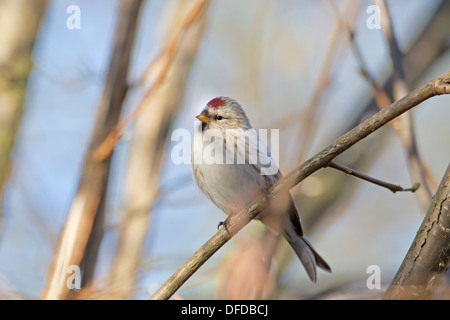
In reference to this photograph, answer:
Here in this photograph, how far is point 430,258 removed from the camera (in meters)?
1.28

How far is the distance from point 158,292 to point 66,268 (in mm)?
263

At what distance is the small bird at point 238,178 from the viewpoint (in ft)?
7.94

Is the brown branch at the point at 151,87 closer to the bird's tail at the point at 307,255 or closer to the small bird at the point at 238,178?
the small bird at the point at 238,178

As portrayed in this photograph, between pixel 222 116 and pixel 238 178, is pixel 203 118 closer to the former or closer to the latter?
pixel 222 116

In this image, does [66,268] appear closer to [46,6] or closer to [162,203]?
[162,203]

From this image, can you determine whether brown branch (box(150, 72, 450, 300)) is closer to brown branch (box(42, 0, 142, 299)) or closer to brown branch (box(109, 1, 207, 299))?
brown branch (box(42, 0, 142, 299))

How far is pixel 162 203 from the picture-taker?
2.18 metres

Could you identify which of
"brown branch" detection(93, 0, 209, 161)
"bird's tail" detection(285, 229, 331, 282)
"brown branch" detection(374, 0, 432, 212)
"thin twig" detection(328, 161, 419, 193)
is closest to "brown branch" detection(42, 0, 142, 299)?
"brown branch" detection(93, 0, 209, 161)

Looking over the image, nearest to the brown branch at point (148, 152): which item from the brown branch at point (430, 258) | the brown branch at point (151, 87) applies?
the brown branch at point (151, 87)

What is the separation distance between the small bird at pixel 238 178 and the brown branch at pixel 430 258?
3.41 feet

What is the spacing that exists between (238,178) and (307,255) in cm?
47

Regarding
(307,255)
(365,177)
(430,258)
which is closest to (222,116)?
(307,255)

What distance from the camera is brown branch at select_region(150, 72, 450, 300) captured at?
4.37 ft

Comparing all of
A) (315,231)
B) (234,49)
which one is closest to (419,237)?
(315,231)
